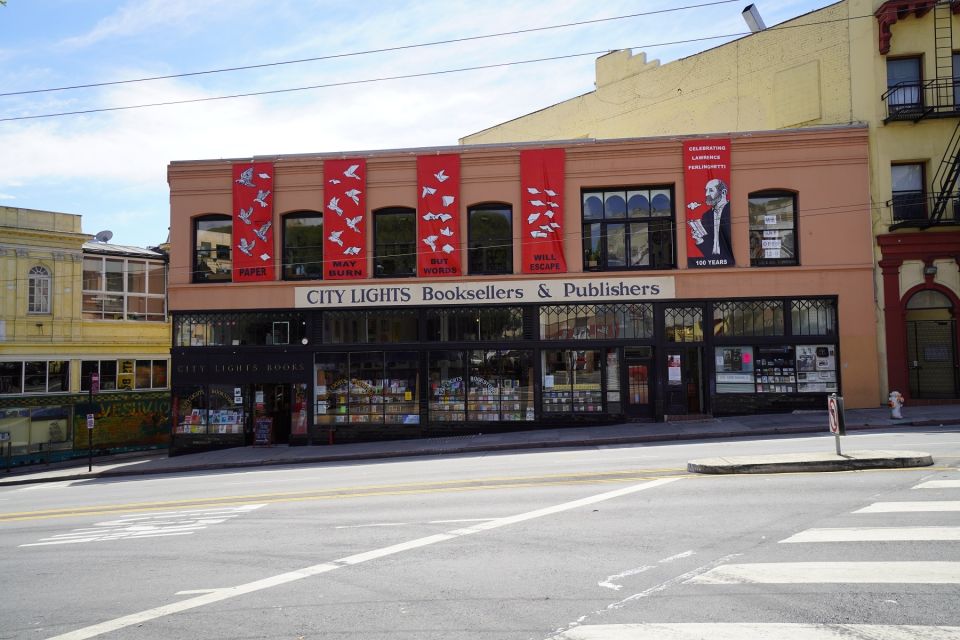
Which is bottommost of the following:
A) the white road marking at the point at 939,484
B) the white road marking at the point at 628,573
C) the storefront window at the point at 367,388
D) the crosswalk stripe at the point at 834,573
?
the white road marking at the point at 628,573

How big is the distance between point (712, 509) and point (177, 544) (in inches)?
282

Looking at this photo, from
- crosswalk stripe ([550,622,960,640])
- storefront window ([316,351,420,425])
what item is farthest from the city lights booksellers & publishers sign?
crosswalk stripe ([550,622,960,640])

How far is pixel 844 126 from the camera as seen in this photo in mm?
21562

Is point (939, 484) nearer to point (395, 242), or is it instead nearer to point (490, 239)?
point (490, 239)

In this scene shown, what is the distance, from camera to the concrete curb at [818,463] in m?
11.8

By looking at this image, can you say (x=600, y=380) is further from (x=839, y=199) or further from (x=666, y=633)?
(x=666, y=633)

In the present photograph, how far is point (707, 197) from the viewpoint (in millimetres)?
21875

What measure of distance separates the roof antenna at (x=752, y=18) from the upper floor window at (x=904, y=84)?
772 cm

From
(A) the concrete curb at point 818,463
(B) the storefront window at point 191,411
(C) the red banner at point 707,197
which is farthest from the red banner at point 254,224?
(A) the concrete curb at point 818,463

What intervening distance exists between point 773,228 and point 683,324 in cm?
402

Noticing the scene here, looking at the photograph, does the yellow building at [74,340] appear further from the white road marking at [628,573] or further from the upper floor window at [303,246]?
the white road marking at [628,573]

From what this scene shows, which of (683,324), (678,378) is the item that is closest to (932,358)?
Answer: (683,324)

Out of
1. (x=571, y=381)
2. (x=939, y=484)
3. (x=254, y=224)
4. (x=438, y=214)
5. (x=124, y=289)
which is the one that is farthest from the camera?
(x=124, y=289)

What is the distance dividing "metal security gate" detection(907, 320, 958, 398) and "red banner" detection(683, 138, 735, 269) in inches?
236
